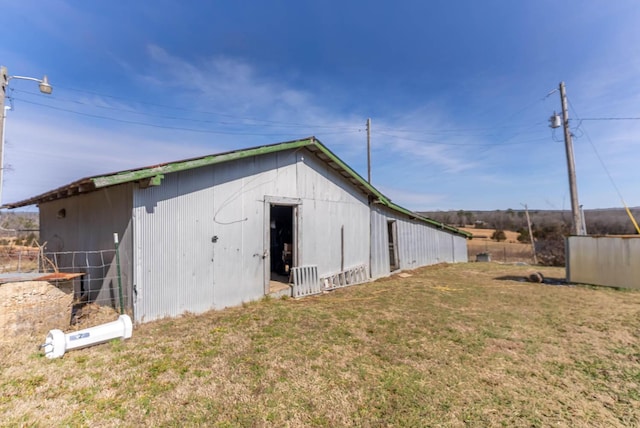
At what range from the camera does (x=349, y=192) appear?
9.89 m

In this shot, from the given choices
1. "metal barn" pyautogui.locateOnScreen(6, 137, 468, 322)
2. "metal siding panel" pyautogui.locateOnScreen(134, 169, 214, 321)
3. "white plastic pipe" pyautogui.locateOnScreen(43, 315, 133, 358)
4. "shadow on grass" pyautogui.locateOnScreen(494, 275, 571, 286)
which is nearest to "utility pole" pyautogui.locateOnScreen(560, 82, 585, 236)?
"shadow on grass" pyautogui.locateOnScreen(494, 275, 571, 286)

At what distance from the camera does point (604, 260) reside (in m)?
8.80

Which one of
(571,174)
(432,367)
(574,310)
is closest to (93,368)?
(432,367)

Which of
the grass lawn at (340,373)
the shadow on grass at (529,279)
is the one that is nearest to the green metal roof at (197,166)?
the grass lawn at (340,373)

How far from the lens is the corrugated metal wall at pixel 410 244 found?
11141 mm

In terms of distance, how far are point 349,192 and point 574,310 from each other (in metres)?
6.27

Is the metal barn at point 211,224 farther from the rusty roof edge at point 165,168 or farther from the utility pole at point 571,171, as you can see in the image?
the utility pole at point 571,171

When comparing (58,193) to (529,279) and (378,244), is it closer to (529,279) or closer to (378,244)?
(378,244)

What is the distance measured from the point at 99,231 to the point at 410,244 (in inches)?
457

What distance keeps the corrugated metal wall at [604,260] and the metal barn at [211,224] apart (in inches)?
246

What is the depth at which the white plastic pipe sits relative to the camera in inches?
144

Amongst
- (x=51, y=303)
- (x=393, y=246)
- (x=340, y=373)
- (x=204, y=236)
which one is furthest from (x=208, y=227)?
(x=393, y=246)

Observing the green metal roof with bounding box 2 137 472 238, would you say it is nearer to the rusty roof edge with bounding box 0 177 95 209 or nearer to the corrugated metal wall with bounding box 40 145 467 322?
the rusty roof edge with bounding box 0 177 95 209

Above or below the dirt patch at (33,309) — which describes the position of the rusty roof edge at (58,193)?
above
